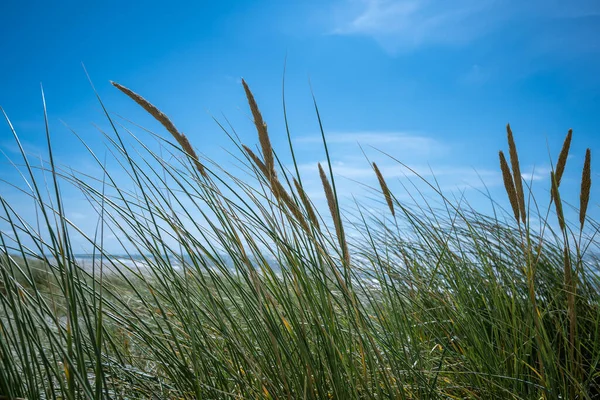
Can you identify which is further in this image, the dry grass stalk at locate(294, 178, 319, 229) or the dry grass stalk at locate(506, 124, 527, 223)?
the dry grass stalk at locate(506, 124, 527, 223)

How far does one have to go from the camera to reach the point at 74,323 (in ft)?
2.55

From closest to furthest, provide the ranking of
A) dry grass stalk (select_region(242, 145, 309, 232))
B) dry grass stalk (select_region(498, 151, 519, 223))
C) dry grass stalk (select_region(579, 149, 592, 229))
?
dry grass stalk (select_region(242, 145, 309, 232)), dry grass stalk (select_region(579, 149, 592, 229)), dry grass stalk (select_region(498, 151, 519, 223))

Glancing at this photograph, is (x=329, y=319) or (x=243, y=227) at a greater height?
(x=243, y=227)

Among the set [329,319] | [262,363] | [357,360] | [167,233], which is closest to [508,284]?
[357,360]

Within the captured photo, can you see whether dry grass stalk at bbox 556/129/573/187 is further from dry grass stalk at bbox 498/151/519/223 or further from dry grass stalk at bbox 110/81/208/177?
dry grass stalk at bbox 110/81/208/177

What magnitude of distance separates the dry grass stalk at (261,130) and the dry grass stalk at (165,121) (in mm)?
174

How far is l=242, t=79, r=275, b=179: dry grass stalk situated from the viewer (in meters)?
1.18

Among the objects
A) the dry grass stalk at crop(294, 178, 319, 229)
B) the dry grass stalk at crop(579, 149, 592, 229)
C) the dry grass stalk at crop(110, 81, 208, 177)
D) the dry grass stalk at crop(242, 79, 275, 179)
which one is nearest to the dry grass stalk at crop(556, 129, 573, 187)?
the dry grass stalk at crop(579, 149, 592, 229)

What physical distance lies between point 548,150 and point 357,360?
96 centimetres

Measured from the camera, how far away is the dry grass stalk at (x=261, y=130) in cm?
118

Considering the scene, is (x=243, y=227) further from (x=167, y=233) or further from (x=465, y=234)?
(x=465, y=234)

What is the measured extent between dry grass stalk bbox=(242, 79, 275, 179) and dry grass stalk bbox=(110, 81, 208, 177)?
174mm

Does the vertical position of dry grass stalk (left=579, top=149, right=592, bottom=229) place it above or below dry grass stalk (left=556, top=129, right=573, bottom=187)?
below

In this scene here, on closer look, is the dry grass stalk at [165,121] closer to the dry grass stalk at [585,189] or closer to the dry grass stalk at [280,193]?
the dry grass stalk at [280,193]
